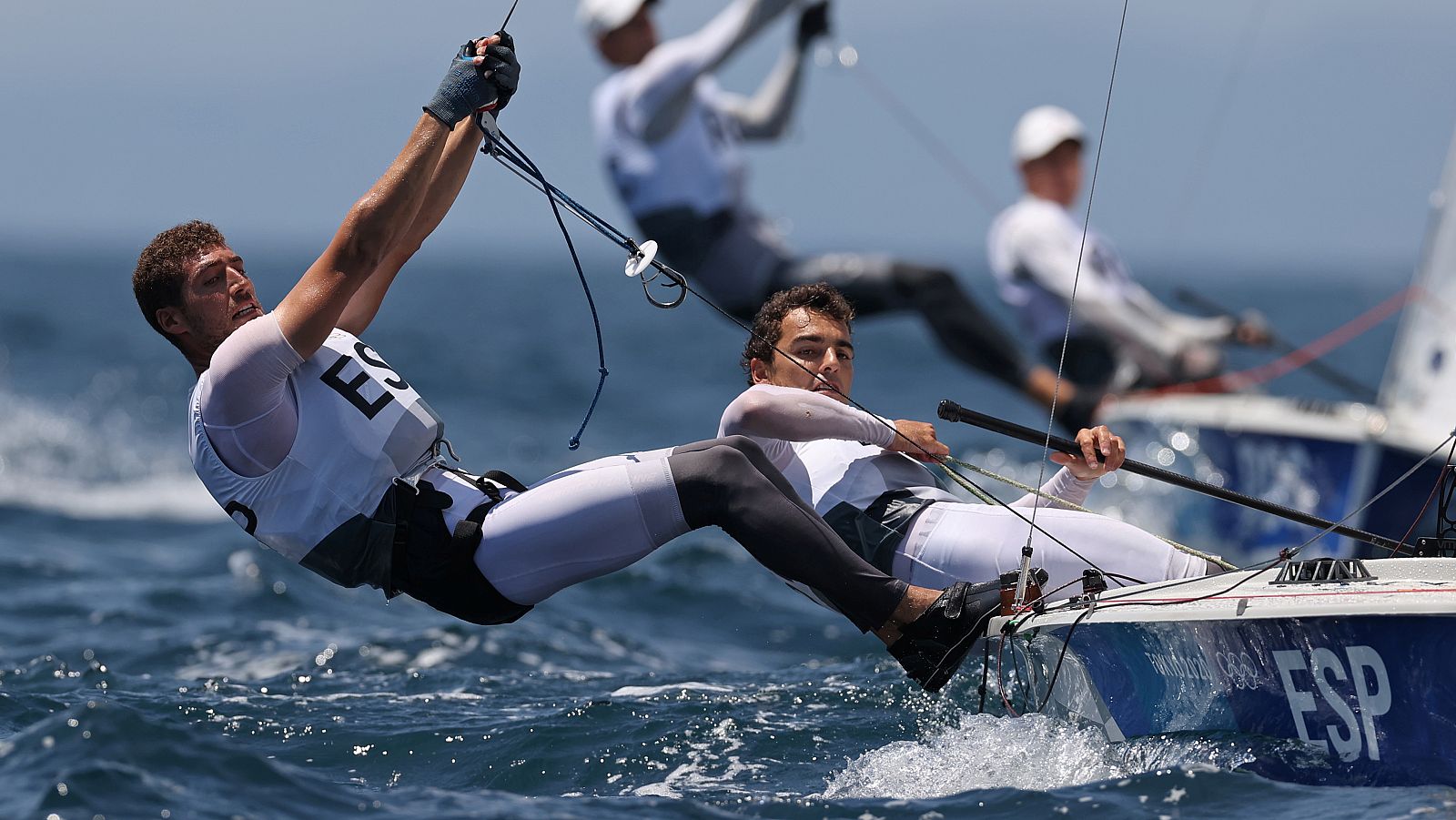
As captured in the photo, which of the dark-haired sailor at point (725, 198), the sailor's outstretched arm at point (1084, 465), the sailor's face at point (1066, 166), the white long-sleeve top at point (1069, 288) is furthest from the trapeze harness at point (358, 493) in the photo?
the sailor's face at point (1066, 166)

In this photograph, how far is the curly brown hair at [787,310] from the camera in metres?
4.02

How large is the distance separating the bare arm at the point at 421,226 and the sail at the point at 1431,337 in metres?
4.55

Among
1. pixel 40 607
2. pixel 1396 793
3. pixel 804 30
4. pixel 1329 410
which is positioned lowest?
pixel 1396 793

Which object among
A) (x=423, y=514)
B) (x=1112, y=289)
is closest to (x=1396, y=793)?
(x=423, y=514)

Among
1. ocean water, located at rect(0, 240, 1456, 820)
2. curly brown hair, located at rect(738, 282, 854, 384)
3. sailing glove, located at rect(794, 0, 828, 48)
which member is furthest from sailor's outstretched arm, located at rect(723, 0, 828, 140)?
curly brown hair, located at rect(738, 282, 854, 384)

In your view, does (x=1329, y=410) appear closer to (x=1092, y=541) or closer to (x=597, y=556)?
(x=1092, y=541)

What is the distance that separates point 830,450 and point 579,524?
79 cm

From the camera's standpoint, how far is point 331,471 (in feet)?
11.7

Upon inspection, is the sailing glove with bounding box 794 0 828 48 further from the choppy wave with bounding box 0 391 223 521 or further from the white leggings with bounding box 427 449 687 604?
the white leggings with bounding box 427 449 687 604

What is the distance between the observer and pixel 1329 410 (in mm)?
7492

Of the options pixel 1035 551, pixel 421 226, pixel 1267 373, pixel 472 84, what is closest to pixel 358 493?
pixel 421 226

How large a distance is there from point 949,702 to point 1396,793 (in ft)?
4.65

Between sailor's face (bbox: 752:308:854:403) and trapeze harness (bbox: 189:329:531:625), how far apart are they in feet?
2.49

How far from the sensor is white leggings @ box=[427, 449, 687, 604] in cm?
356
